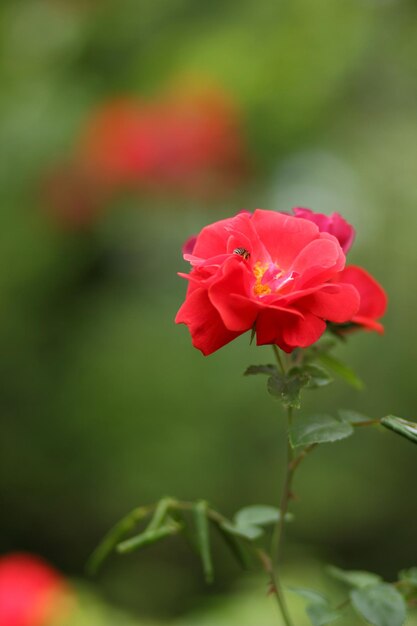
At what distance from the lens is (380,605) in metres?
0.46

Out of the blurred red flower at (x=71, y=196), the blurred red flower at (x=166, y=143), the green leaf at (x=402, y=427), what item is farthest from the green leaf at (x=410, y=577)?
the blurred red flower at (x=71, y=196)

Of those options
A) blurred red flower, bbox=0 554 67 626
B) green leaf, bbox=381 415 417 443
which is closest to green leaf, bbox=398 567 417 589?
green leaf, bbox=381 415 417 443

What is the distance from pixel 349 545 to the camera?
227 centimetres

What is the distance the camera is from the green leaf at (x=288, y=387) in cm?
43

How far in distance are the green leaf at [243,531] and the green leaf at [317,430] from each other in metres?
0.09

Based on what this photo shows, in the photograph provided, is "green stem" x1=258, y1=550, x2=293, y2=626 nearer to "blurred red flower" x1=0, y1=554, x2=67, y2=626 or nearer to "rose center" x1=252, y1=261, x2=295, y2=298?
"rose center" x1=252, y1=261, x2=295, y2=298

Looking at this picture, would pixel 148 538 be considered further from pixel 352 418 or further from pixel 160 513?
pixel 352 418

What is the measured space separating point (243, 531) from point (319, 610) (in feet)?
0.20

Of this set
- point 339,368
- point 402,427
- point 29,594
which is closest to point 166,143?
point 29,594

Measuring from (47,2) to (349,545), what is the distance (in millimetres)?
1673

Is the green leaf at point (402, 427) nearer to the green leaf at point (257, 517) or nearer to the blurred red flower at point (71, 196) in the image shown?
the green leaf at point (257, 517)

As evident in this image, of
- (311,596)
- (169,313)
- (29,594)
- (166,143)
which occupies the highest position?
(166,143)

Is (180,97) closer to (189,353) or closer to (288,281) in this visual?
(189,353)

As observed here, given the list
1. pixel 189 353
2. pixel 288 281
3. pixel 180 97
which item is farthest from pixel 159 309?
pixel 288 281
